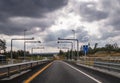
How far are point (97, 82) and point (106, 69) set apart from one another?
10965 mm

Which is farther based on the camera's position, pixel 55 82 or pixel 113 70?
pixel 113 70

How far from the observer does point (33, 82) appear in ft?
53.4

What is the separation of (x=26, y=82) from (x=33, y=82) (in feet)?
1.34

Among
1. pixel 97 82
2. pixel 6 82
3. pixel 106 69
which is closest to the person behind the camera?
pixel 6 82

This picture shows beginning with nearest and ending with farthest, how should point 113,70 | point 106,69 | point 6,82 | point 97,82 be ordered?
point 6,82 → point 97,82 → point 113,70 → point 106,69

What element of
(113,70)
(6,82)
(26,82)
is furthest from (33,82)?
(113,70)

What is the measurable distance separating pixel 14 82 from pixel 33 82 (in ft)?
3.43

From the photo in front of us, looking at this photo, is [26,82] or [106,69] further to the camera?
[106,69]

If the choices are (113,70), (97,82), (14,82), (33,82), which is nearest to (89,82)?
(97,82)

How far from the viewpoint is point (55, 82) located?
648 inches

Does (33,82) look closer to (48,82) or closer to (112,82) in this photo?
(48,82)

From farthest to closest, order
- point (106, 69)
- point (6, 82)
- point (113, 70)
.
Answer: point (106, 69)
point (113, 70)
point (6, 82)

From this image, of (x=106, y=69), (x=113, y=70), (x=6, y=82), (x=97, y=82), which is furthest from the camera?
(x=106, y=69)

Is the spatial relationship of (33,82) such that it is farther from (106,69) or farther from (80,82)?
(106,69)
